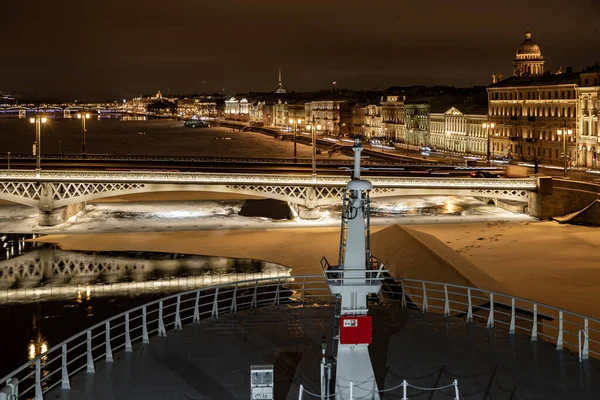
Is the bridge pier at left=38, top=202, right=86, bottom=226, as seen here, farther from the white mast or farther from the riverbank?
the white mast

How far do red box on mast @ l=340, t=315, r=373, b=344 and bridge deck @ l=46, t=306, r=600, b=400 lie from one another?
4.37 feet

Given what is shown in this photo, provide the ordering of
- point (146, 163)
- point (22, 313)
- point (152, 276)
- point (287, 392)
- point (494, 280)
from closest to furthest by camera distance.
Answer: point (287, 392) < point (22, 313) < point (494, 280) < point (152, 276) < point (146, 163)

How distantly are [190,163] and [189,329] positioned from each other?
6098cm

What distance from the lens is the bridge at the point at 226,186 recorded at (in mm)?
55375

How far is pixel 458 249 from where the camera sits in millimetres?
45094

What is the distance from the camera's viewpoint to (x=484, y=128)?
321 ft

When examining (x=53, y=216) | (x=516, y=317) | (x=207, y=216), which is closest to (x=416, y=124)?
(x=207, y=216)

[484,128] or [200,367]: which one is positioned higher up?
[484,128]

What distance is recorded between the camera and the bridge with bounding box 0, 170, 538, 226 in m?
55.4

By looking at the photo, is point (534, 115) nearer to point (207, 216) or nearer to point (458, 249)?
point (207, 216)

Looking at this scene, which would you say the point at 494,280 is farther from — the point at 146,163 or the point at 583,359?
the point at 146,163

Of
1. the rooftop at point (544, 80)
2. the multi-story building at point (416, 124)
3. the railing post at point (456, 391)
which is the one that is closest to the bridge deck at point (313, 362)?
the railing post at point (456, 391)

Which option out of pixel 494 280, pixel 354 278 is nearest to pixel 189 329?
pixel 354 278

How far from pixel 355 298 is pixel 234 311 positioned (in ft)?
24.7
